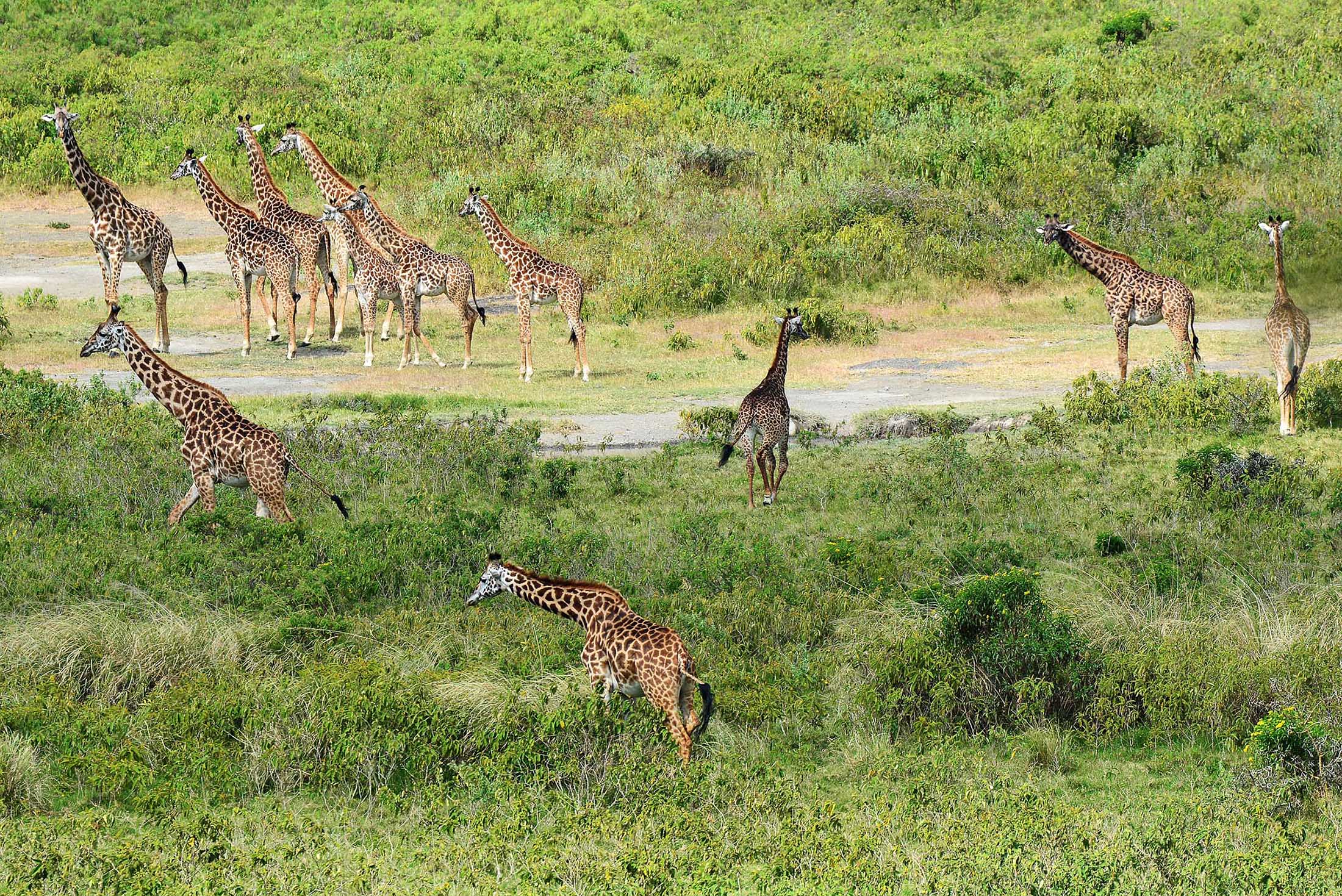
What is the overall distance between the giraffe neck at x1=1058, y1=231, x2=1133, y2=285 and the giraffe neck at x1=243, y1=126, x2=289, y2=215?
1180cm

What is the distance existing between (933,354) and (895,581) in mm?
12023

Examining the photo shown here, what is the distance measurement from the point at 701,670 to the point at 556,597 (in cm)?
161

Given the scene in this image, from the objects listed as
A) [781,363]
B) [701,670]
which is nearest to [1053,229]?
[781,363]

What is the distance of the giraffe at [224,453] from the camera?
1415 cm

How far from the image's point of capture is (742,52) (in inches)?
1753

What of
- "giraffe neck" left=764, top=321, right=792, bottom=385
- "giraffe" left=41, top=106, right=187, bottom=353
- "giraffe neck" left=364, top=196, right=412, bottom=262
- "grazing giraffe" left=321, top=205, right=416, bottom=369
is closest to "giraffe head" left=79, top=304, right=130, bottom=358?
"giraffe neck" left=764, top=321, right=792, bottom=385

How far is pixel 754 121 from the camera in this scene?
123 feet

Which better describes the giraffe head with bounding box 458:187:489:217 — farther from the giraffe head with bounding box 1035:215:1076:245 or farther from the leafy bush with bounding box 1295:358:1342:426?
the leafy bush with bounding box 1295:358:1342:426

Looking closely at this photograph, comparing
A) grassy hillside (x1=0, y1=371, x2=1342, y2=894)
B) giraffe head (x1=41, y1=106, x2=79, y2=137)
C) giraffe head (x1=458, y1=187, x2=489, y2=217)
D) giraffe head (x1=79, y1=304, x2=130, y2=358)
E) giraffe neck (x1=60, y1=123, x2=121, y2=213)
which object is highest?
giraffe head (x1=41, y1=106, x2=79, y2=137)

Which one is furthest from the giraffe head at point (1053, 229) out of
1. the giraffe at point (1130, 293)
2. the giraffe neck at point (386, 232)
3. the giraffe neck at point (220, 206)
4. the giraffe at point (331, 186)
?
the giraffe neck at point (220, 206)

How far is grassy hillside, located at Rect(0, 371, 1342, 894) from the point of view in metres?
8.89

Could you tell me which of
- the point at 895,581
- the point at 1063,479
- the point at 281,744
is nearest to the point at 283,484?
the point at 281,744

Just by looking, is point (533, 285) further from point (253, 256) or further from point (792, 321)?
point (792, 321)

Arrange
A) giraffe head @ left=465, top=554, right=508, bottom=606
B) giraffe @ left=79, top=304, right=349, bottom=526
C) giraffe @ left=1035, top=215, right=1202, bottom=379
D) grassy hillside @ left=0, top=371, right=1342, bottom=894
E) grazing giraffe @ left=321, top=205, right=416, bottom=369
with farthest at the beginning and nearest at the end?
grazing giraffe @ left=321, top=205, right=416, bottom=369, giraffe @ left=1035, top=215, right=1202, bottom=379, giraffe @ left=79, top=304, right=349, bottom=526, giraffe head @ left=465, top=554, right=508, bottom=606, grassy hillside @ left=0, top=371, right=1342, bottom=894
